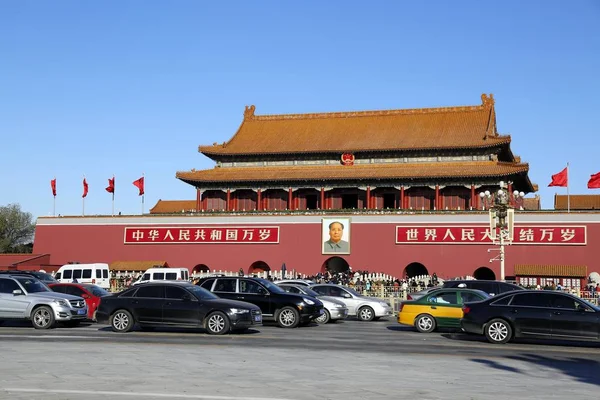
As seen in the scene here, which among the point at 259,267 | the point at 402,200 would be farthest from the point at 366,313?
the point at 402,200

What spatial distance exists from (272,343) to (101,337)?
450cm

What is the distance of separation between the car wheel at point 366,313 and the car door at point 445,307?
18.3 ft

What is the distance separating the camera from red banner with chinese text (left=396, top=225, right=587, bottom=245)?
44438mm

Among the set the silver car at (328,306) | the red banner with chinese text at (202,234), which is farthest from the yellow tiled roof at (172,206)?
the silver car at (328,306)

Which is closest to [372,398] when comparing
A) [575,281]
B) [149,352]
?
[149,352]

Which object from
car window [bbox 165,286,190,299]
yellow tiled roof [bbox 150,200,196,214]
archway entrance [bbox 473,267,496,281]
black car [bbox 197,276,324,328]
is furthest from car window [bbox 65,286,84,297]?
yellow tiled roof [bbox 150,200,196,214]

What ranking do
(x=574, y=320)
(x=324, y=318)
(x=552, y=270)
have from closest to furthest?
(x=574, y=320)
(x=324, y=318)
(x=552, y=270)

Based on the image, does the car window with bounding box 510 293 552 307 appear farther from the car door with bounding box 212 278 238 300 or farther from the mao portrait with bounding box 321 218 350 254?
the mao portrait with bounding box 321 218 350 254

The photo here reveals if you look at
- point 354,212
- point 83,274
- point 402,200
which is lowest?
point 83,274

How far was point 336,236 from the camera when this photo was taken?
49.5 metres

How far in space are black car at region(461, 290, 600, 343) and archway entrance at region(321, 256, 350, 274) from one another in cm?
3130

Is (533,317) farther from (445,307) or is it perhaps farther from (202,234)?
(202,234)

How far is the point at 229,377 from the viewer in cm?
1211

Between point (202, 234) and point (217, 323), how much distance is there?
32598mm
